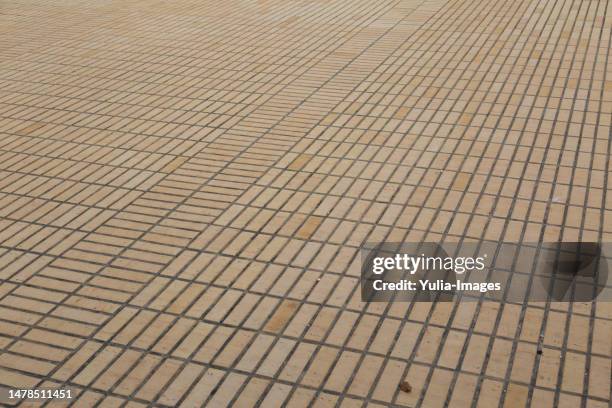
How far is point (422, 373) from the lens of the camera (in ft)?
8.56

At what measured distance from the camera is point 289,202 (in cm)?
378

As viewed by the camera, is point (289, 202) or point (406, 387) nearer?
point (406, 387)

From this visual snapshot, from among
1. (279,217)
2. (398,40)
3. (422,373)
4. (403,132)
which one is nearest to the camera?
(422,373)

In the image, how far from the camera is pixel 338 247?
3375 millimetres

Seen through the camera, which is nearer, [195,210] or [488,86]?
[195,210]

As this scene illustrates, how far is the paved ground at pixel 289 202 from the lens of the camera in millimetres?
2668

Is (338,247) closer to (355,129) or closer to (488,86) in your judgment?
(355,129)

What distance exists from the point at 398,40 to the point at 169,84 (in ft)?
7.20

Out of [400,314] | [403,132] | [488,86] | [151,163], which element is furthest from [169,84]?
[400,314]

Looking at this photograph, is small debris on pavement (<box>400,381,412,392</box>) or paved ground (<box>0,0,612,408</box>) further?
paved ground (<box>0,0,612,408</box>)

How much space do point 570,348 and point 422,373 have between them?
23.5 inches

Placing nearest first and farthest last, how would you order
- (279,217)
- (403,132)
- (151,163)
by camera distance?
1. (279,217)
2. (151,163)
3. (403,132)

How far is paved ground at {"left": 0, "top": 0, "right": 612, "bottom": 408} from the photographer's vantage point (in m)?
2.67

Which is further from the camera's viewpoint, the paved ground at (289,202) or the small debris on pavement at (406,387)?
the paved ground at (289,202)
